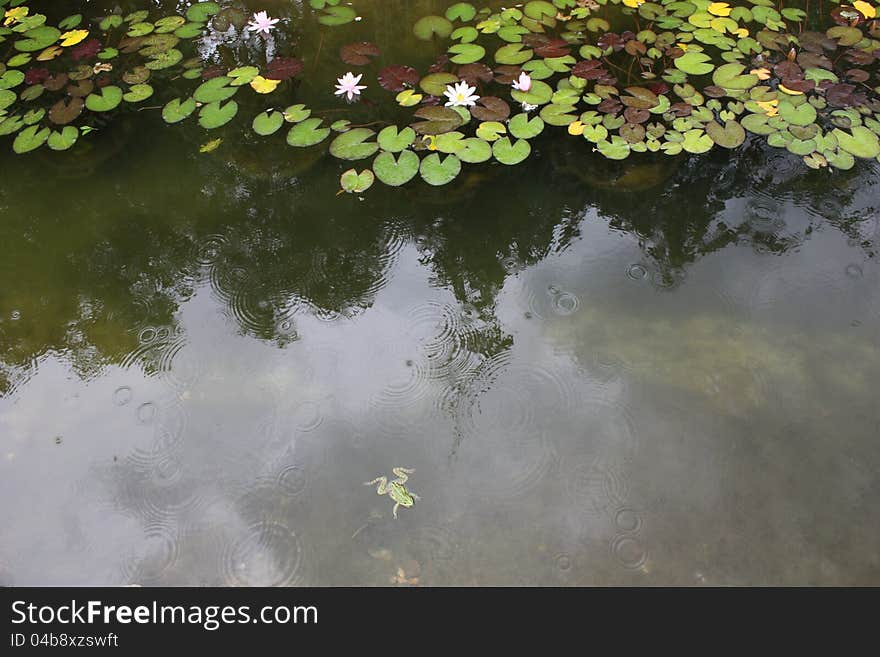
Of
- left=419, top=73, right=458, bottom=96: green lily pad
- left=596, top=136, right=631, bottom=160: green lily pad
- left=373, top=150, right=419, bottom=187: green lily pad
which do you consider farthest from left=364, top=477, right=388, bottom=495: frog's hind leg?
left=419, top=73, right=458, bottom=96: green lily pad

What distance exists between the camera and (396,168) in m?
2.54

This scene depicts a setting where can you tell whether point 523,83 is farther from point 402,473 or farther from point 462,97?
point 402,473

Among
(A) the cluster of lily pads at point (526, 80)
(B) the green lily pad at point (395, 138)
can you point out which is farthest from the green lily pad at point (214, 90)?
(B) the green lily pad at point (395, 138)

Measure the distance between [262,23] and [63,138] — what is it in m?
1.16

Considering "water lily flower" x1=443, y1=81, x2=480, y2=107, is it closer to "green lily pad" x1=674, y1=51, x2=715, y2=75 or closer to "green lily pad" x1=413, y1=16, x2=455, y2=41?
"green lily pad" x1=413, y1=16, x2=455, y2=41

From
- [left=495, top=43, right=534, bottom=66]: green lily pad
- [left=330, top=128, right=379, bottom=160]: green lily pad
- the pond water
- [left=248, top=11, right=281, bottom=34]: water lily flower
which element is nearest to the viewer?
the pond water

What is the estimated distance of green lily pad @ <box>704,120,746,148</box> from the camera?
261cm

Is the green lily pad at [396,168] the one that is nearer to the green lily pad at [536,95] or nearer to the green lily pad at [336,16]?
the green lily pad at [536,95]

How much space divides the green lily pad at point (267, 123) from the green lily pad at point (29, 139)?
945 millimetres

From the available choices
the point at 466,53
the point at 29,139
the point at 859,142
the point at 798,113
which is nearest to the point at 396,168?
the point at 466,53
